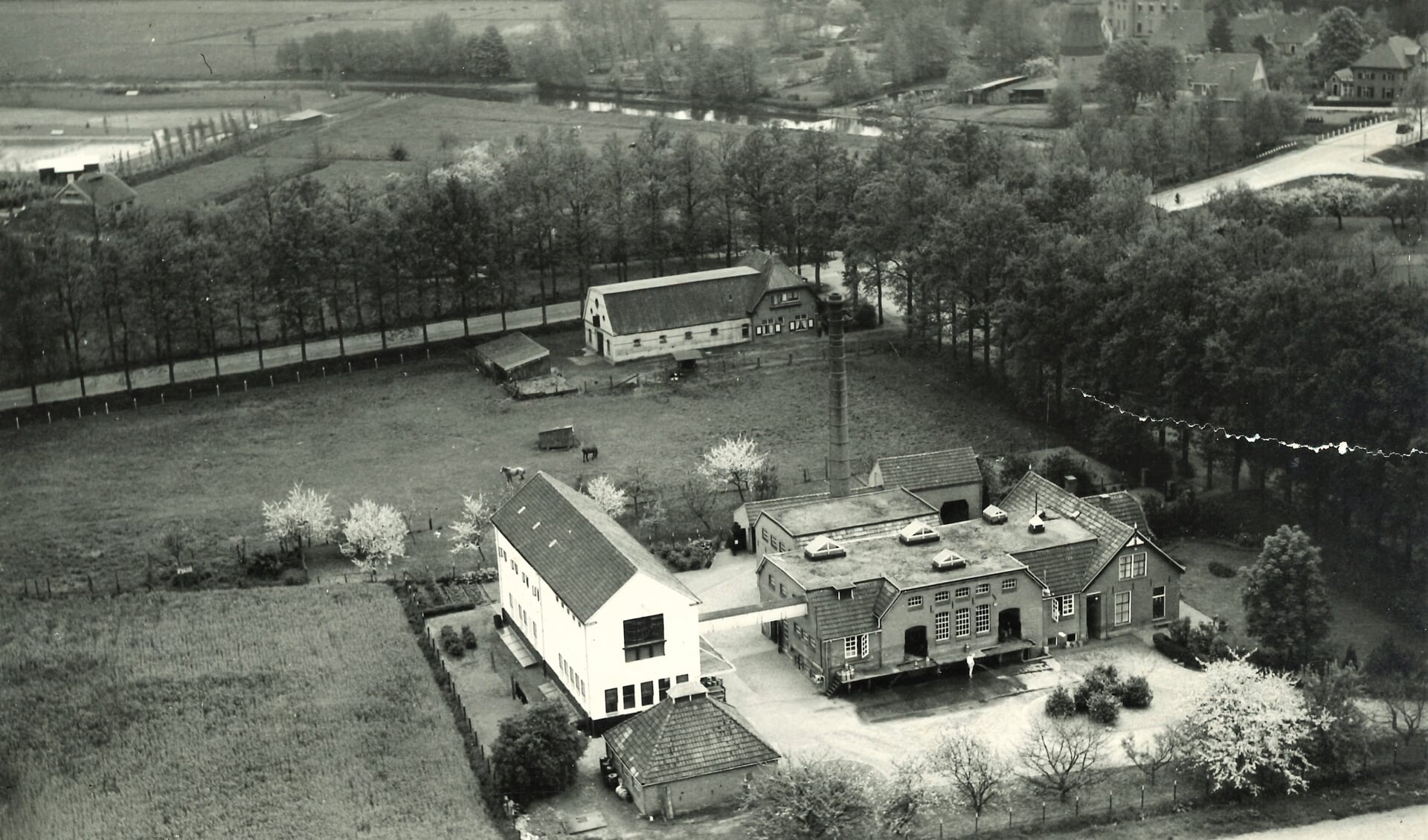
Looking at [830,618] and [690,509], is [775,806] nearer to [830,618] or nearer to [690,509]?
[830,618]

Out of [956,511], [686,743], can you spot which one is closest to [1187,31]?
[956,511]

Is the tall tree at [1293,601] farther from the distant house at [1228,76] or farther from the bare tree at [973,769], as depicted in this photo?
the distant house at [1228,76]

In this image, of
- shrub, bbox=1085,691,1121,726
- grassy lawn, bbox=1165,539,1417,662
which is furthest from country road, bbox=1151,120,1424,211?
shrub, bbox=1085,691,1121,726

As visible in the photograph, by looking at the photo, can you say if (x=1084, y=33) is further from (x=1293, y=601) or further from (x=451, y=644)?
(x=451, y=644)

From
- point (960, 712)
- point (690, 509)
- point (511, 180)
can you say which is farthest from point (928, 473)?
point (511, 180)

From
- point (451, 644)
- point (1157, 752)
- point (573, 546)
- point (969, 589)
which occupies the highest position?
point (573, 546)

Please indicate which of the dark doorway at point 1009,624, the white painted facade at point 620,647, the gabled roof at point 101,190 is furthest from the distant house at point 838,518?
the gabled roof at point 101,190
